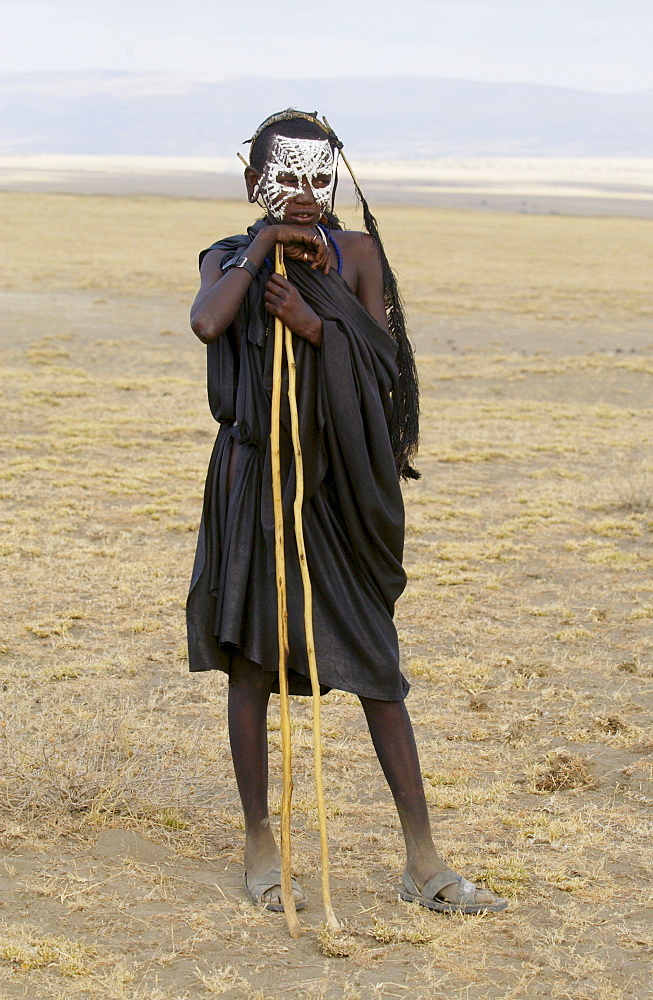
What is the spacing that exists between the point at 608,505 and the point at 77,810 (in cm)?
542

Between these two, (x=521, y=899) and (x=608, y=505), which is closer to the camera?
(x=521, y=899)

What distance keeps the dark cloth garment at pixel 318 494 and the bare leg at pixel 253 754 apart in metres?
0.11

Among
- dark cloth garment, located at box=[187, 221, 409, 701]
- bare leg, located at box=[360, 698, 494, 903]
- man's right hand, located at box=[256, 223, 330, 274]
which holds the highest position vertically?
man's right hand, located at box=[256, 223, 330, 274]

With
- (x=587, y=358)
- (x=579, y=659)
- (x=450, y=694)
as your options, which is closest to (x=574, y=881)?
(x=450, y=694)

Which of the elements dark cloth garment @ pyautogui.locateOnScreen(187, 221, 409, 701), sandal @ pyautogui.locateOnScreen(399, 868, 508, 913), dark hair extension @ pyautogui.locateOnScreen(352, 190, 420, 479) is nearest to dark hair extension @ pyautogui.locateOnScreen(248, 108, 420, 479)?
dark hair extension @ pyautogui.locateOnScreen(352, 190, 420, 479)

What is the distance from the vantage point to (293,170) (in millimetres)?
2816

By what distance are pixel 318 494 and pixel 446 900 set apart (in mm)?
1086

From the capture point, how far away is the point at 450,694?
482cm

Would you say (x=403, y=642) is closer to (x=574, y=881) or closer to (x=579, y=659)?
(x=579, y=659)

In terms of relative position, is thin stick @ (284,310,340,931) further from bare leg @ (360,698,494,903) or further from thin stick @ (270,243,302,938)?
bare leg @ (360,698,494,903)

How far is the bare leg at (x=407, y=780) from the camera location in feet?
9.70

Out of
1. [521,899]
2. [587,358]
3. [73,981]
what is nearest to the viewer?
[73,981]

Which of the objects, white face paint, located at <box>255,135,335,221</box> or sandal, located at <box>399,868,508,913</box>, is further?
sandal, located at <box>399,868,508,913</box>

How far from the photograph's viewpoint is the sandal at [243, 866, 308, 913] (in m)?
2.97
